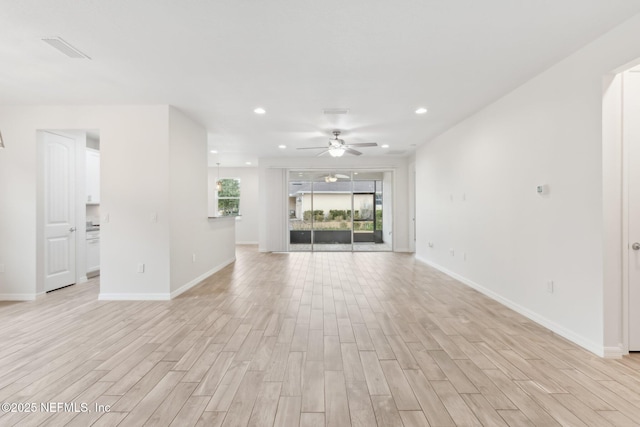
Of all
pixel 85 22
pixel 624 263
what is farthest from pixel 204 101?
pixel 624 263

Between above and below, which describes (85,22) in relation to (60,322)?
above

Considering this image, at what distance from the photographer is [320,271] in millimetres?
6102


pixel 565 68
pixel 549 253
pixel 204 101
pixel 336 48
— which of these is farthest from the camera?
pixel 204 101

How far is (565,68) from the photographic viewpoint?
9.74 feet

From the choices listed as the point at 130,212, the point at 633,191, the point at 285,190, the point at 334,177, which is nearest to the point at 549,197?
the point at 633,191

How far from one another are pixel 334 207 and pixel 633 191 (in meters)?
7.06

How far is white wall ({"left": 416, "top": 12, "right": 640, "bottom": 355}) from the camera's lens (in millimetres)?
2600

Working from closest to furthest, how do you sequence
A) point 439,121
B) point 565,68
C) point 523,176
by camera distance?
point 565,68, point 523,176, point 439,121

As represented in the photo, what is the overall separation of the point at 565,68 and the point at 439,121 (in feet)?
7.39

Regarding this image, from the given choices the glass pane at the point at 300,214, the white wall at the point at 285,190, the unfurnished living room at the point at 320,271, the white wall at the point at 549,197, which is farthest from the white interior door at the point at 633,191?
the glass pane at the point at 300,214

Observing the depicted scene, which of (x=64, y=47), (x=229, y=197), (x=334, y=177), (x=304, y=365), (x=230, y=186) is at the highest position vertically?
(x=64, y=47)

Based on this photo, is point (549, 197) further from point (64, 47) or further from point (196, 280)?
point (196, 280)

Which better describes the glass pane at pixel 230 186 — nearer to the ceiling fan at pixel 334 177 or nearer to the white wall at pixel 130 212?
the ceiling fan at pixel 334 177

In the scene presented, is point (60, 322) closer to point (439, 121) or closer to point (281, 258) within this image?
point (281, 258)
